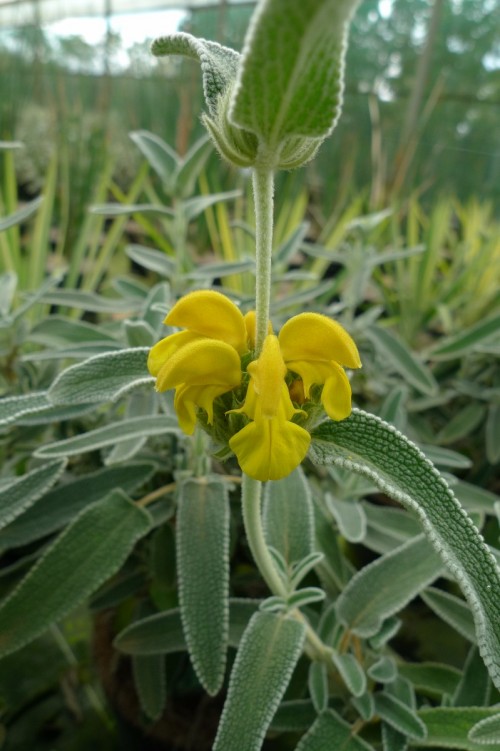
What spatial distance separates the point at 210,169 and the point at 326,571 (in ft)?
4.16

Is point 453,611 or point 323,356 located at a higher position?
point 323,356

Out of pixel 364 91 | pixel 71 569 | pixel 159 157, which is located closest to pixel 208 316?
pixel 71 569

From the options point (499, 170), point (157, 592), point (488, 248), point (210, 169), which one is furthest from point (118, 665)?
point (499, 170)

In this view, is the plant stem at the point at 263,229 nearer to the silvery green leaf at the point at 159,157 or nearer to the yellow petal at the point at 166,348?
the yellow petal at the point at 166,348

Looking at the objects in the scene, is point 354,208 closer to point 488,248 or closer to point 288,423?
point 488,248

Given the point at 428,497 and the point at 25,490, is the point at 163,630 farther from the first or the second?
the point at 428,497

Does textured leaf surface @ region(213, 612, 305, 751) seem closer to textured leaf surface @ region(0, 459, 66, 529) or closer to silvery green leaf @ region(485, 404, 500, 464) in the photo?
textured leaf surface @ region(0, 459, 66, 529)

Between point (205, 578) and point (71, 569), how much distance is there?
0.10 meters

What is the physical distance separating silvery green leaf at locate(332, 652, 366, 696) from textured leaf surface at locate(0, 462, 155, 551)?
0.71 ft

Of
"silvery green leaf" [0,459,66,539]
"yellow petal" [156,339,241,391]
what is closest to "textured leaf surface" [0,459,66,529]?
"silvery green leaf" [0,459,66,539]

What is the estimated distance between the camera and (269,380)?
27 centimetres

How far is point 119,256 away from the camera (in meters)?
1.54

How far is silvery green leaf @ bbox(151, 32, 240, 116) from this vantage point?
10.5 inches

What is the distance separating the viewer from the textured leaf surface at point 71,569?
1.40 ft
